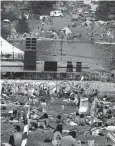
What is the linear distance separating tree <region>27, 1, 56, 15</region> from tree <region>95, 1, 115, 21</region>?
331 centimetres

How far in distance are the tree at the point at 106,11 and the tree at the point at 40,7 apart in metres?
3.31

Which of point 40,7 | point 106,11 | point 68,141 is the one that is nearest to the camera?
point 68,141

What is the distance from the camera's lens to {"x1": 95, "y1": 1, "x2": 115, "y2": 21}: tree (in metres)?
46.3

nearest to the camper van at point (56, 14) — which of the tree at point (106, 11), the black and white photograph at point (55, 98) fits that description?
the tree at point (106, 11)

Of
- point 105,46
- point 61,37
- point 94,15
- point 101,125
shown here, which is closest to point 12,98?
point 101,125

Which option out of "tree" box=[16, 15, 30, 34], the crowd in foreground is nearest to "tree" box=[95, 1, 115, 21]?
"tree" box=[16, 15, 30, 34]

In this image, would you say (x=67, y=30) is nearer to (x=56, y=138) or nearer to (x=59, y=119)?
(x=59, y=119)

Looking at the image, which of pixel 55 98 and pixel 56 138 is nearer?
pixel 56 138

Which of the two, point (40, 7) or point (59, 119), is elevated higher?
point (40, 7)

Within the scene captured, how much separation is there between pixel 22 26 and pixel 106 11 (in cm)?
799

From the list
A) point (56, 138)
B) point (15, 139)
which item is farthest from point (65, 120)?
point (15, 139)

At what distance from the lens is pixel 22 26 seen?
40750 millimetres

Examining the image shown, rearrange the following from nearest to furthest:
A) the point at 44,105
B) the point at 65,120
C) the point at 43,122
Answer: the point at 43,122 → the point at 65,120 → the point at 44,105

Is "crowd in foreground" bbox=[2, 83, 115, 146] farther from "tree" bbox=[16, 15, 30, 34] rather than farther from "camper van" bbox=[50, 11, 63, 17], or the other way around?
"camper van" bbox=[50, 11, 63, 17]
